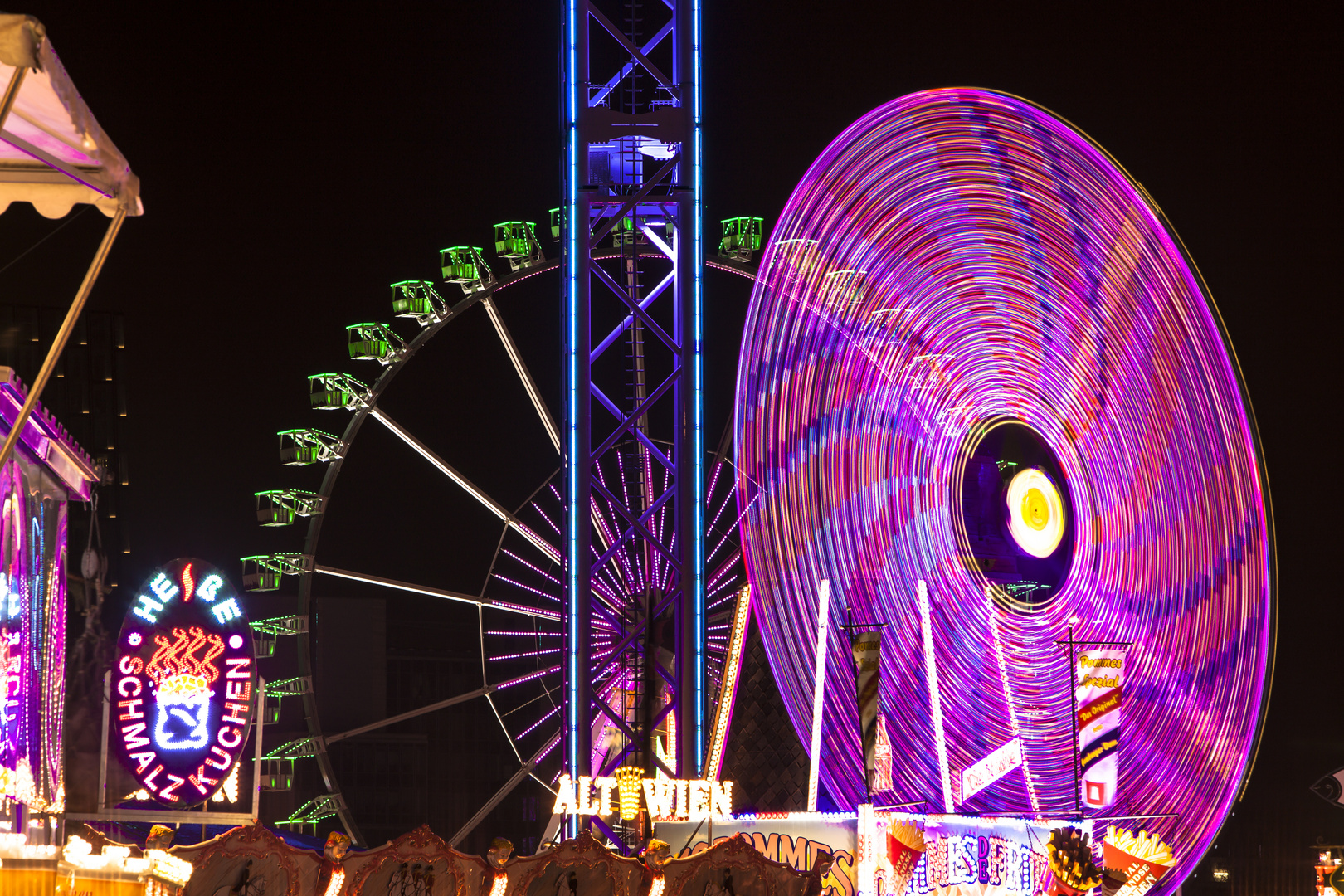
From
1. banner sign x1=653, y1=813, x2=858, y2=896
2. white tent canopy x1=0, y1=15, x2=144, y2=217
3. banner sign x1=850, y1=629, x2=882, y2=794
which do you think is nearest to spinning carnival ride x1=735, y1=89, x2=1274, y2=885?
banner sign x1=850, y1=629, x2=882, y2=794

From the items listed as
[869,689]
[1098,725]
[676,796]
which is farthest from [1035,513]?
[676,796]

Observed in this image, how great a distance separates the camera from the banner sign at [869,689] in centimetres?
1594

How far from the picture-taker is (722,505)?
2359 centimetres

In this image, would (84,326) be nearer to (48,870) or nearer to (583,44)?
(583,44)

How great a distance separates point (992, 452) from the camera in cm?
2166

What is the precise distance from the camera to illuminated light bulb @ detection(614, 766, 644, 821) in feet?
56.0

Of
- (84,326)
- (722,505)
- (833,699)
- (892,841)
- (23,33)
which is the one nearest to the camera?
(23,33)

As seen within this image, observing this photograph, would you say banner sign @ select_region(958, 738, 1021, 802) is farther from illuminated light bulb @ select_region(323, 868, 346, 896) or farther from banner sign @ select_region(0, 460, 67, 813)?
banner sign @ select_region(0, 460, 67, 813)

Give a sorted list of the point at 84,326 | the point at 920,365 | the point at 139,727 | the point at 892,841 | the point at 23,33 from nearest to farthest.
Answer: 1. the point at 23,33
2. the point at 892,841
3. the point at 139,727
4. the point at 920,365
5. the point at 84,326

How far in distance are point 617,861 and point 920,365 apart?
1148cm

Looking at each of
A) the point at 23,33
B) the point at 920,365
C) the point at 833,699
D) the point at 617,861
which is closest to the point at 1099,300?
the point at 920,365

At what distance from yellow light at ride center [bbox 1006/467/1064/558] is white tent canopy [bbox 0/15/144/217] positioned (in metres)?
15.2

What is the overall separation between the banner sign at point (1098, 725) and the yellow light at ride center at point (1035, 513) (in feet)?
13.3

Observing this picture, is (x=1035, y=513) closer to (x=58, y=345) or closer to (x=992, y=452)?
(x=992, y=452)
